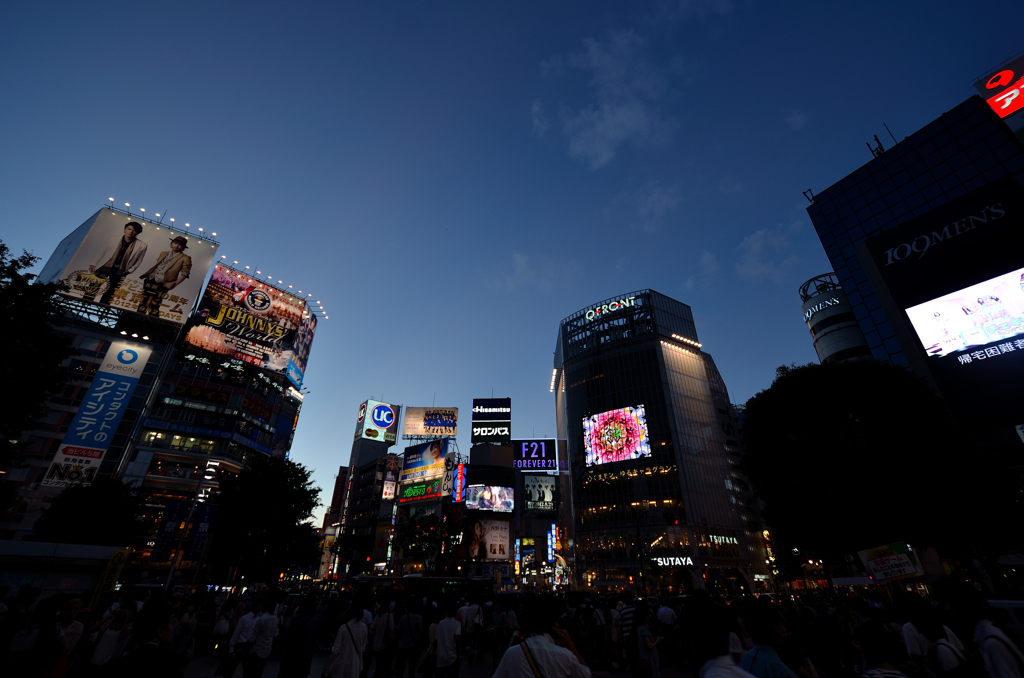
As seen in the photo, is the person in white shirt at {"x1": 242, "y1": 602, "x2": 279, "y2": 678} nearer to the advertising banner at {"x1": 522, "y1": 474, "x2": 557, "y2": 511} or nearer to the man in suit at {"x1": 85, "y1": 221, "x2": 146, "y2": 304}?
the man in suit at {"x1": 85, "y1": 221, "x2": 146, "y2": 304}

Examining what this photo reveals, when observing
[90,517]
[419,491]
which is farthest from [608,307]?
[90,517]

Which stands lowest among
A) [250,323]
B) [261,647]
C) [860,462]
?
[261,647]

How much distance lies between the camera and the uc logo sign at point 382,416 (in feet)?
278

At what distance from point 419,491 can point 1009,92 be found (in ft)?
272

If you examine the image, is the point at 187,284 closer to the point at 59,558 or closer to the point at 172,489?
the point at 172,489

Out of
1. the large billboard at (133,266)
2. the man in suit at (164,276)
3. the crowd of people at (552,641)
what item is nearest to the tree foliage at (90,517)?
the large billboard at (133,266)

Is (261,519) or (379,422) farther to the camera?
(379,422)

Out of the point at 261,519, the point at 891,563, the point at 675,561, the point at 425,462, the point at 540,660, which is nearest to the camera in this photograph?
the point at 540,660

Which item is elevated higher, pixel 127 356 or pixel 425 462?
pixel 127 356

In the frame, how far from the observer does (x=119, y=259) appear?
48156 millimetres

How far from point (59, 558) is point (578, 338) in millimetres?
81327

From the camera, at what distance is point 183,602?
16.1 meters

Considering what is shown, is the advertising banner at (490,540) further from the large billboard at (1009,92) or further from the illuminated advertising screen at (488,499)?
the large billboard at (1009,92)

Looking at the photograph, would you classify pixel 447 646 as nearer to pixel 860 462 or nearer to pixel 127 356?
pixel 860 462
